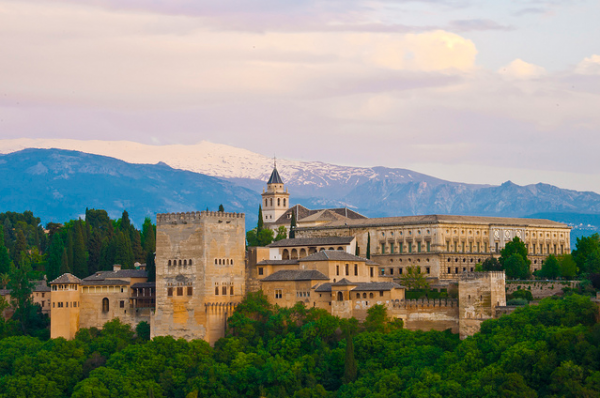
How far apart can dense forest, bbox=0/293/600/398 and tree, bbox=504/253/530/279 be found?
16539 millimetres

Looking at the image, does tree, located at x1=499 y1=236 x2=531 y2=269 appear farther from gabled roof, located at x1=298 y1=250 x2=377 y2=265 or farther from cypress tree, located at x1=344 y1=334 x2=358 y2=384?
cypress tree, located at x1=344 y1=334 x2=358 y2=384

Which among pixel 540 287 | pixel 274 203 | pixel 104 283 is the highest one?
pixel 274 203

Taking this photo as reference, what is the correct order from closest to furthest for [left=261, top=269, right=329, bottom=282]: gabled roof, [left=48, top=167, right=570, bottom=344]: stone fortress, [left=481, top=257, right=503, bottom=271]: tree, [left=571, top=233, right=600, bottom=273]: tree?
[left=48, top=167, right=570, bottom=344]: stone fortress, [left=261, top=269, right=329, bottom=282]: gabled roof, [left=481, top=257, right=503, bottom=271]: tree, [left=571, top=233, right=600, bottom=273]: tree

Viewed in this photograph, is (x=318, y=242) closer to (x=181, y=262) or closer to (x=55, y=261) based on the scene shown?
(x=181, y=262)

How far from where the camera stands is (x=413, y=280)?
83.4 metres

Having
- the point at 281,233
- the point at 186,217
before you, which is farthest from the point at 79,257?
the point at 281,233

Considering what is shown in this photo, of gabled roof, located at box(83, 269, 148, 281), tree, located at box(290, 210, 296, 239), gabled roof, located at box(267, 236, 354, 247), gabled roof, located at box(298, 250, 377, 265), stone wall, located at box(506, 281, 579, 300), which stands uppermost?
tree, located at box(290, 210, 296, 239)

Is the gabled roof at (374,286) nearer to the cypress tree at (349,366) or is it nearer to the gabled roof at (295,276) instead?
the gabled roof at (295,276)

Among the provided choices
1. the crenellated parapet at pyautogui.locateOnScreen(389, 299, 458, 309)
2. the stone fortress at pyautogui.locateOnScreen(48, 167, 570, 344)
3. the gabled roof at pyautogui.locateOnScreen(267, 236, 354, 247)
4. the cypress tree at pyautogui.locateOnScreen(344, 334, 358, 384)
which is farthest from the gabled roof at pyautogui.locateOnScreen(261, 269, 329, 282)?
the cypress tree at pyautogui.locateOnScreen(344, 334, 358, 384)

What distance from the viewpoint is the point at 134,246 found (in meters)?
97.2

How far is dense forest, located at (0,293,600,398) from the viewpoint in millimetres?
56000

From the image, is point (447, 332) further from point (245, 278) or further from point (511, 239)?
point (511, 239)

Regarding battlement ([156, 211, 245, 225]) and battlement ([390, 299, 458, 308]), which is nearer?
battlement ([390, 299, 458, 308])

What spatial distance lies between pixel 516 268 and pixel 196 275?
27.5m
